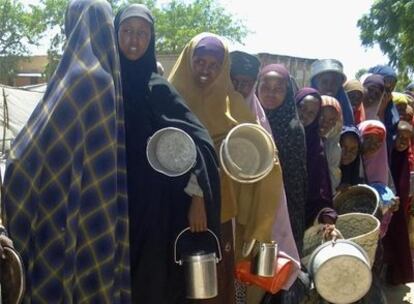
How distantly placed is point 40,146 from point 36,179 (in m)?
0.11

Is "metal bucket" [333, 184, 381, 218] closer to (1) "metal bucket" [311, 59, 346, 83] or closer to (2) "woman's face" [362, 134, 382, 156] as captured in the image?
(2) "woman's face" [362, 134, 382, 156]

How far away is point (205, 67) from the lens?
90.7 inches

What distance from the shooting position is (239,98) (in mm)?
2484

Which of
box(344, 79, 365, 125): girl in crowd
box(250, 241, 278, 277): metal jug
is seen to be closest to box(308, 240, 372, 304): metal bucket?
box(250, 241, 278, 277): metal jug

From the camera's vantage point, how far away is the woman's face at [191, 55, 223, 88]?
90.4 inches

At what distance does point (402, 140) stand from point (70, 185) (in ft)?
9.80

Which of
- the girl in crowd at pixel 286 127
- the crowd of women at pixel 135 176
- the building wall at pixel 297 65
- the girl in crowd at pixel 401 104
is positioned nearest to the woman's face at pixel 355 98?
the girl in crowd at pixel 401 104

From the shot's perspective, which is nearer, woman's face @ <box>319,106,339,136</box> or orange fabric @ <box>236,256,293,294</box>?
orange fabric @ <box>236,256,293,294</box>

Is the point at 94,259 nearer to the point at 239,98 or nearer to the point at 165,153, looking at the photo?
the point at 165,153

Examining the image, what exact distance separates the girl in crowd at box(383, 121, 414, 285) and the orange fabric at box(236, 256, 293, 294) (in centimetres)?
192

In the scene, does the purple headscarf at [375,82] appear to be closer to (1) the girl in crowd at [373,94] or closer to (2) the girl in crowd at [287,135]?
(1) the girl in crowd at [373,94]

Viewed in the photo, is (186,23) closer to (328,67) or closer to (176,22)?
(176,22)

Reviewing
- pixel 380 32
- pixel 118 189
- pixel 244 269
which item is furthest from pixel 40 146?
pixel 380 32

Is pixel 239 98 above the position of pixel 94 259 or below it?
above
